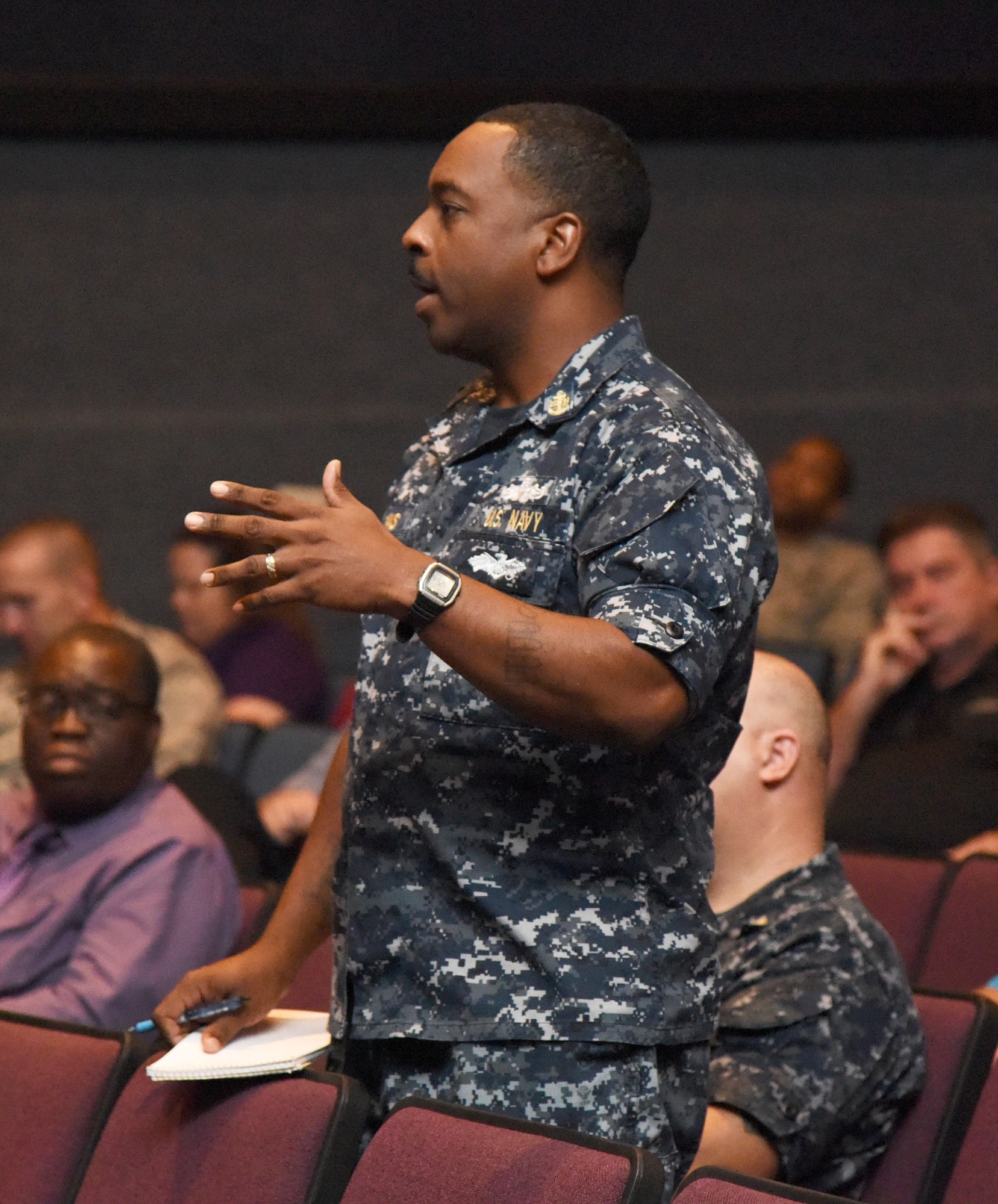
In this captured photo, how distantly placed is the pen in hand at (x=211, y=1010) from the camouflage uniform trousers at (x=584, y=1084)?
16 centimetres

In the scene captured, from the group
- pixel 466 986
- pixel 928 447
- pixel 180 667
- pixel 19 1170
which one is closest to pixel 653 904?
pixel 466 986

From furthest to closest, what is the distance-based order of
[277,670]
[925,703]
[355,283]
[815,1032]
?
[355,283], [277,670], [925,703], [815,1032]

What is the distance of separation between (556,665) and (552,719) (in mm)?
43

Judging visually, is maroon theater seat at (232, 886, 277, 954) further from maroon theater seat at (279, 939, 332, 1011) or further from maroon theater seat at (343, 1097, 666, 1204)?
maroon theater seat at (343, 1097, 666, 1204)

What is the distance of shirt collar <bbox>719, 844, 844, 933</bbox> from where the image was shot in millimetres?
1877

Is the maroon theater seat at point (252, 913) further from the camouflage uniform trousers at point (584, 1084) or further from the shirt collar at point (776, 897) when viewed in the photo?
the camouflage uniform trousers at point (584, 1084)

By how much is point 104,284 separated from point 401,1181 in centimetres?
447

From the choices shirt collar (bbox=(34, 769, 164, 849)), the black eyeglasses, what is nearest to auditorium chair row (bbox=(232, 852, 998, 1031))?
shirt collar (bbox=(34, 769, 164, 849))

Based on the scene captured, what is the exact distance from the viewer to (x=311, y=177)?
5207mm

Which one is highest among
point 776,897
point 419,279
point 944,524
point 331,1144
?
point 944,524

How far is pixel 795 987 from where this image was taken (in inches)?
70.6

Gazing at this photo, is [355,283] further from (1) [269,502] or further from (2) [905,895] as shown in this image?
(1) [269,502]

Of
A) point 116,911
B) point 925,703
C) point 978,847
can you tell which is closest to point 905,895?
point 978,847

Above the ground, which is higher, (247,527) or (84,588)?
(84,588)
